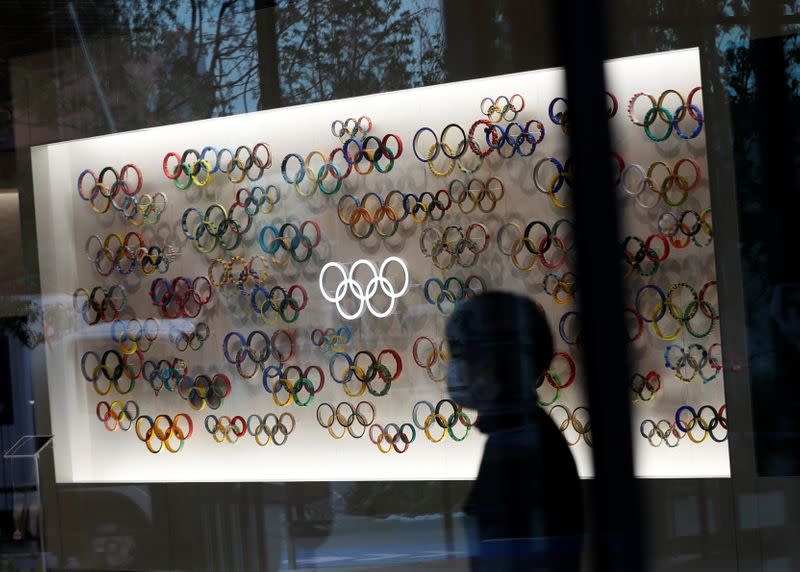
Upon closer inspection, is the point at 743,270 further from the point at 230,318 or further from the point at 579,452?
the point at 230,318

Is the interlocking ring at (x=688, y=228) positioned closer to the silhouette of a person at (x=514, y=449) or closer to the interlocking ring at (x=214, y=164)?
the silhouette of a person at (x=514, y=449)

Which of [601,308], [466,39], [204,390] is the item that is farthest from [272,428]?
[466,39]

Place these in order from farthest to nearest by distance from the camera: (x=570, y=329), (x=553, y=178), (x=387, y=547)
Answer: (x=387, y=547) < (x=553, y=178) < (x=570, y=329)

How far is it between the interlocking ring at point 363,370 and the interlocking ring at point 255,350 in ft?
0.50

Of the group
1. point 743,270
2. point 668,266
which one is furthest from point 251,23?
point 743,270

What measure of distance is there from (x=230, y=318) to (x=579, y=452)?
1.17 meters

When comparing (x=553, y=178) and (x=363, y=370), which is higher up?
(x=553, y=178)

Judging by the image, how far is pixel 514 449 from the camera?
2492mm

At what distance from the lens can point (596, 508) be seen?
7.41ft

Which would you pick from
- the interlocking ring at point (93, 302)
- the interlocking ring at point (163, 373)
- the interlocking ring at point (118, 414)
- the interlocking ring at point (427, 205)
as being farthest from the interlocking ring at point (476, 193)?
the interlocking ring at point (118, 414)

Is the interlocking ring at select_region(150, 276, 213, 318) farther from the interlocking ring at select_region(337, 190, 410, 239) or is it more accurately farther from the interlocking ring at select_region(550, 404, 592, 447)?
the interlocking ring at select_region(550, 404, 592, 447)

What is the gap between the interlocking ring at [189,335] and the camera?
284 centimetres

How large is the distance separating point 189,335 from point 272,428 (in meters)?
0.41

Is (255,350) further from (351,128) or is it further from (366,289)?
(351,128)
